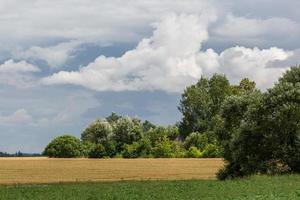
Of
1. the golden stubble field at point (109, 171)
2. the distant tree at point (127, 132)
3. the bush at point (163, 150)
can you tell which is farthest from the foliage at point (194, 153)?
the distant tree at point (127, 132)

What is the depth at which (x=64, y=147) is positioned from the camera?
123 m

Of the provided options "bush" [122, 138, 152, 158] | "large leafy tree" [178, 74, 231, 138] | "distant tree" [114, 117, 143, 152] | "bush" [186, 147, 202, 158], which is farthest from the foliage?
"large leafy tree" [178, 74, 231, 138]

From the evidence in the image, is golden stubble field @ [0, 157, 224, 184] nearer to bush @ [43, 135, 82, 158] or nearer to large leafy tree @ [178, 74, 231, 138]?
bush @ [43, 135, 82, 158]

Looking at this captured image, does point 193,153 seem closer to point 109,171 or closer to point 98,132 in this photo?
point 98,132

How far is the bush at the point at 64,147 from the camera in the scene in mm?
122812

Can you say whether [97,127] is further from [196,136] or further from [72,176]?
[72,176]

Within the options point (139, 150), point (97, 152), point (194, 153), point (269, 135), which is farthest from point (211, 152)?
point (269, 135)

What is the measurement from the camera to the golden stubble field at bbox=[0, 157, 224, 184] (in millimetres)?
74625

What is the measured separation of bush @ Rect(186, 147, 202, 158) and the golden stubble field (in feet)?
53.9

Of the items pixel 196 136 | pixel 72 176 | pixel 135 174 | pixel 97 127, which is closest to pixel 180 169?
pixel 135 174

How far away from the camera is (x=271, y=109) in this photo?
5738 centimetres

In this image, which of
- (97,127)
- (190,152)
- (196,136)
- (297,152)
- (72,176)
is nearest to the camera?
(297,152)

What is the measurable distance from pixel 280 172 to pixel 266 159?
1698mm

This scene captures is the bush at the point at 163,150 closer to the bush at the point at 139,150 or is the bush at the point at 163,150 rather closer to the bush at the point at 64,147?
the bush at the point at 139,150
